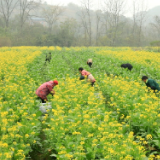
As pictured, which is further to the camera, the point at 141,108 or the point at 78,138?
the point at 141,108

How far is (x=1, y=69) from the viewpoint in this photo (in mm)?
12516

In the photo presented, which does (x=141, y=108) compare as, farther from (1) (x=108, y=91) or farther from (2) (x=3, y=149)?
(2) (x=3, y=149)

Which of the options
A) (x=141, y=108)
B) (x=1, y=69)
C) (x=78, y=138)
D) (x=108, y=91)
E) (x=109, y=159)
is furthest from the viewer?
(x=1, y=69)

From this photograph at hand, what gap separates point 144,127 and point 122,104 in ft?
5.14

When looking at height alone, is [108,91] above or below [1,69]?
below

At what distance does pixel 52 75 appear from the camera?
42.0 ft

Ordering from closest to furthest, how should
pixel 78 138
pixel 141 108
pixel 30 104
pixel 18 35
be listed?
pixel 78 138 → pixel 141 108 → pixel 30 104 → pixel 18 35

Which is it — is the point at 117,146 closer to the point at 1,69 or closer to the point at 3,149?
the point at 3,149

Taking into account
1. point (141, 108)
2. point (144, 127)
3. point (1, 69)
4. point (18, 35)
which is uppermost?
point (18, 35)

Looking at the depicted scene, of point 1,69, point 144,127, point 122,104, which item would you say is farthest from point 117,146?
point 1,69

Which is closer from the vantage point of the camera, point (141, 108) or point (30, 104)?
point (141, 108)

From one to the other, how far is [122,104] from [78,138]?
297 centimetres

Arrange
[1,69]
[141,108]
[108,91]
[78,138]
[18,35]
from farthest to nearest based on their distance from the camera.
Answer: [18,35], [1,69], [108,91], [141,108], [78,138]

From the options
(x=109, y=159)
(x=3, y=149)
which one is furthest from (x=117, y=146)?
(x=3, y=149)
